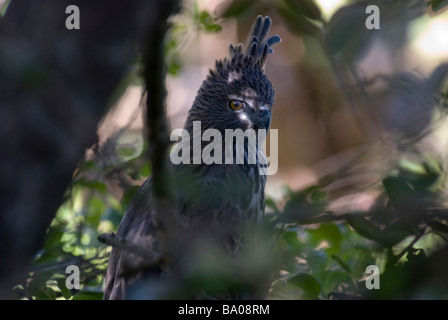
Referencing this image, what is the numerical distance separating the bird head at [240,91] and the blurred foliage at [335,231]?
2.20 feet

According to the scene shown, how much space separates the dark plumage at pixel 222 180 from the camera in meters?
2.14

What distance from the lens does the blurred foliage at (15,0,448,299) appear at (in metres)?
1.02

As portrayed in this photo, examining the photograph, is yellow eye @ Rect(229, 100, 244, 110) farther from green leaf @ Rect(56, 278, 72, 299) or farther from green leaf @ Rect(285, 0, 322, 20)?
green leaf @ Rect(285, 0, 322, 20)

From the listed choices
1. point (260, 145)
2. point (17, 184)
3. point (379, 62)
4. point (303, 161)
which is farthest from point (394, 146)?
point (303, 161)

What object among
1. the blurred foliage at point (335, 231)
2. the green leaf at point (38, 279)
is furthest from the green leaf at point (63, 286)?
the green leaf at point (38, 279)

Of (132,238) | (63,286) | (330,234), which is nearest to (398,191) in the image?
(330,234)

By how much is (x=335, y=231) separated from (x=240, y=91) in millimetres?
925

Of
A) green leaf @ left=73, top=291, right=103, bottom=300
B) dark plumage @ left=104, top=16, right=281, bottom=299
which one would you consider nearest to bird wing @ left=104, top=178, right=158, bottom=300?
dark plumage @ left=104, top=16, right=281, bottom=299

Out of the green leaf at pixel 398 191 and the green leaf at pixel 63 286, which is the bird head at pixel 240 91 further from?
the green leaf at pixel 398 191

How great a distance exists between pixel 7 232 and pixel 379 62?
3124 mm

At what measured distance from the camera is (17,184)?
232 centimetres

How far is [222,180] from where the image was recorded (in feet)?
7.85

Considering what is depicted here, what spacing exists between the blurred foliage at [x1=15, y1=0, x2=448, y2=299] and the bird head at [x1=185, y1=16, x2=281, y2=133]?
2.20ft
